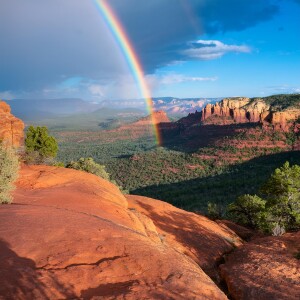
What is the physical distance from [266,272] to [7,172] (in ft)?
42.9

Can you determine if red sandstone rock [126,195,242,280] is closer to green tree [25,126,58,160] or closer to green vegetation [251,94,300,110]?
green tree [25,126,58,160]

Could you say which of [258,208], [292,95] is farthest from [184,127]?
[258,208]

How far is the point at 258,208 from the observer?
1007 inches

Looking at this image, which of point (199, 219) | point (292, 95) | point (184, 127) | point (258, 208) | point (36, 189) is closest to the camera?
point (36, 189)

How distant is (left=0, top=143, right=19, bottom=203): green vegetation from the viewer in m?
14.1

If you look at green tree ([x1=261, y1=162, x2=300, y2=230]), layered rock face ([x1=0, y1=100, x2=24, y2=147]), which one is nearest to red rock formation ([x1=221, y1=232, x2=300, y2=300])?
green tree ([x1=261, y1=162, x2=300, y2=230])

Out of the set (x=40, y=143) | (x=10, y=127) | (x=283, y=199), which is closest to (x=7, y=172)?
(x=283, y=199)

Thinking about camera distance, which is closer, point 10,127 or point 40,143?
point 10,127

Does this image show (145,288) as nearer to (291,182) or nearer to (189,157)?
(291,182)

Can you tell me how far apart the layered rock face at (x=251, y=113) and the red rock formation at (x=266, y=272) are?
310ft

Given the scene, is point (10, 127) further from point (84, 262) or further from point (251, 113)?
point (251, 113)

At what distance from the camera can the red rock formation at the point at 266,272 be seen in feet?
32.3

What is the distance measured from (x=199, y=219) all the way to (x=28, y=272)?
1660cm

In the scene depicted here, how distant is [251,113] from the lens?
5438 inches
